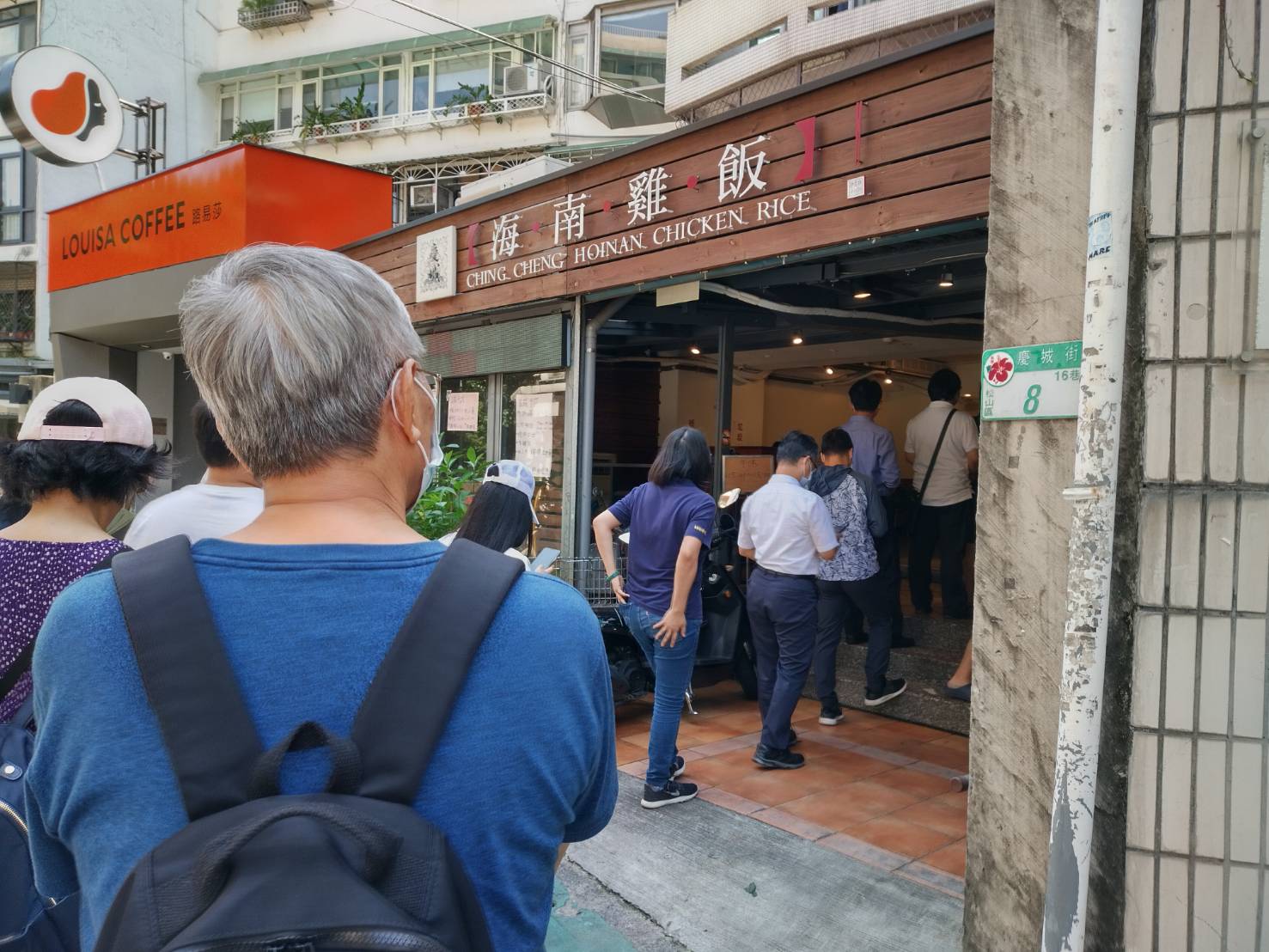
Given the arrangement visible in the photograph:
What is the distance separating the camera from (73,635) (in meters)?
1.01

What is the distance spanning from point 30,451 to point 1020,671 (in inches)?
109

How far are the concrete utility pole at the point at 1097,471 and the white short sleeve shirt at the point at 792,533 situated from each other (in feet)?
8.11

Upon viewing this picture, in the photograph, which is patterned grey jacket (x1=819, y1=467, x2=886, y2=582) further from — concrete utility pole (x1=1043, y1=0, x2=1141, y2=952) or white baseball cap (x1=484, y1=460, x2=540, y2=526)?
concrete utility pole (x1=1043, y1=0, x2=1141, y2=952)

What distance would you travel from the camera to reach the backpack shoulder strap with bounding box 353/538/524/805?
967mm

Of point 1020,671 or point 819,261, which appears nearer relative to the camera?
point 1020,671

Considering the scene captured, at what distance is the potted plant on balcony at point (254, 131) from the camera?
2392 centimetres

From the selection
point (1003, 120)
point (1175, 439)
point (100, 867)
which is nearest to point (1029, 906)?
point (1175, 439)

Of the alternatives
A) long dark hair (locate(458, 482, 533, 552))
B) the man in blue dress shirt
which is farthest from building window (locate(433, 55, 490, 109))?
long dark hair (locate(458, 482, 533, 552))

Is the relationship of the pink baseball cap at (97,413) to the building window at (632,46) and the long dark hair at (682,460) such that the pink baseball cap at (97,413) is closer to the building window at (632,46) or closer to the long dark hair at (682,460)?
the long dark hair at (682,460)

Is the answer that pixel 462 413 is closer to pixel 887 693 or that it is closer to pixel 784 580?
pixel 784 580

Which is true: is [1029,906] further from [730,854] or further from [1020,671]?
[730,854]

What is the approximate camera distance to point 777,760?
5031mm

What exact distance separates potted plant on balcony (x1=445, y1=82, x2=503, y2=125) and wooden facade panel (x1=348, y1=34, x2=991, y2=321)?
50.0 feet

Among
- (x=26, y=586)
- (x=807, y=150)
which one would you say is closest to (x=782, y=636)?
(x=807, y=150)
